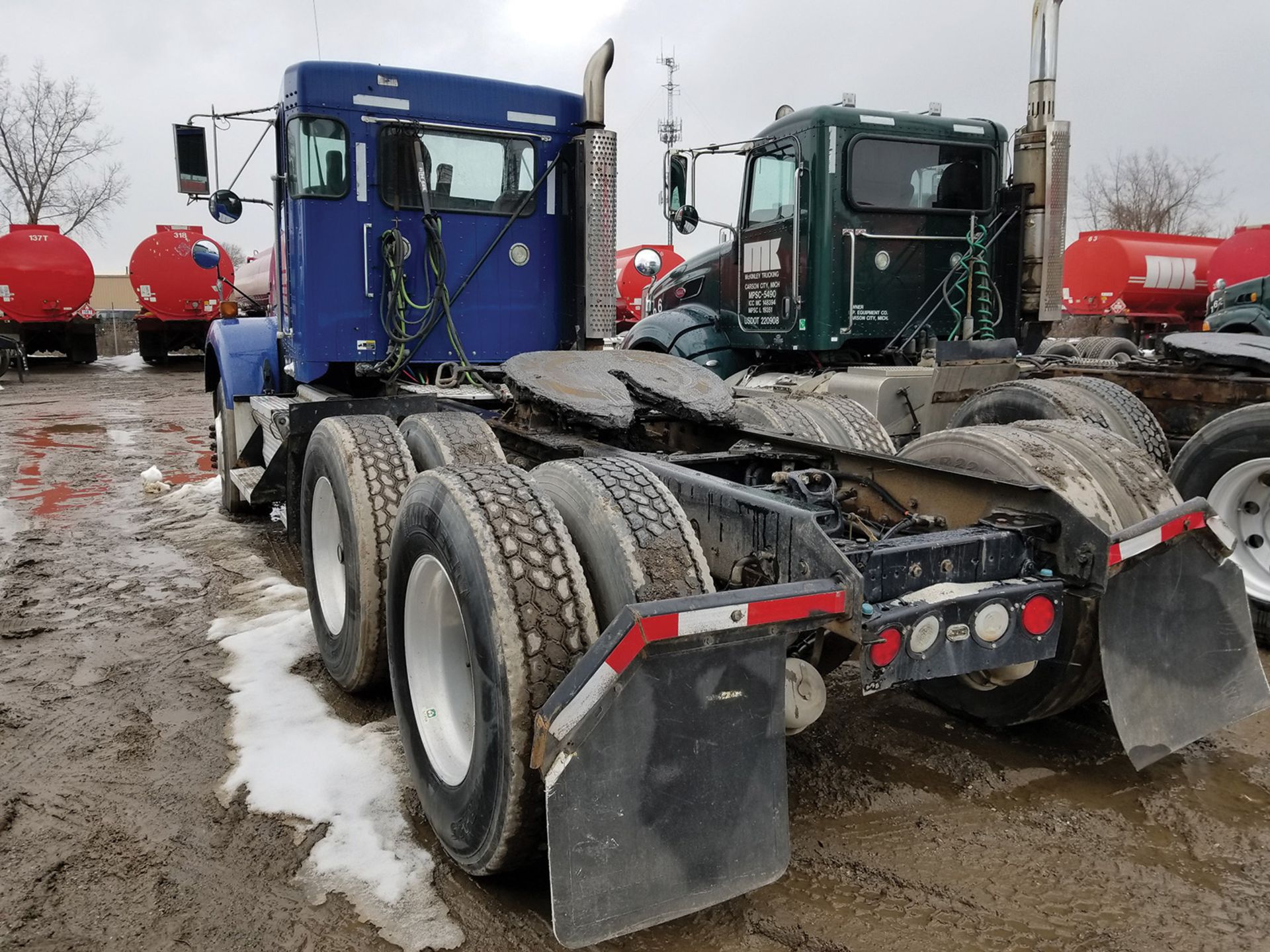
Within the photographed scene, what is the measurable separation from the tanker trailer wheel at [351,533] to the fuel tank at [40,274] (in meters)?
21.1

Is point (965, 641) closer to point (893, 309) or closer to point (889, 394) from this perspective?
point (889, 394)

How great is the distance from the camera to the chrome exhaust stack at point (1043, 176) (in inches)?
298

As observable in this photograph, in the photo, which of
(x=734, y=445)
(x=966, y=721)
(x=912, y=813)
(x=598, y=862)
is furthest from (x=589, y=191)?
(x=598, y=862)

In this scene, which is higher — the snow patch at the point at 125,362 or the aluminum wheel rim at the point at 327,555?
the snow patch at the point at 125,362

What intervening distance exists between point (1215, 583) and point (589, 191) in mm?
4195

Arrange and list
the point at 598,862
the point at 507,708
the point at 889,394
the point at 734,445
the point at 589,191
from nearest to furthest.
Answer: the point at 598,862 → the point at 507,708 → the point at 734,445 → the point at 589,191 → the point at 889,394

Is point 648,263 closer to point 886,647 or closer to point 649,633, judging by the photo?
point 886,647

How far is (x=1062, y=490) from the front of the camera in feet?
10.3

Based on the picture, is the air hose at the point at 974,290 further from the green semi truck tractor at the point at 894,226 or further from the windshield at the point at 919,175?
the windshield at the point at 919,175

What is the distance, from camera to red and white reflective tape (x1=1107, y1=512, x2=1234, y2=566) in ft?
9.02

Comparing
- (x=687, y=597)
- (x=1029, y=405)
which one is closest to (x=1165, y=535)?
(x=687, y=597)

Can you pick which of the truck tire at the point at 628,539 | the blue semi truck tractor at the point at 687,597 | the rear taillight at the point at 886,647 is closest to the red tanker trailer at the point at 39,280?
the blue semi truck tractor at the point at 687,597

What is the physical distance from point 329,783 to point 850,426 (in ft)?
9.52

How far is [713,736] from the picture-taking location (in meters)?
2.28
